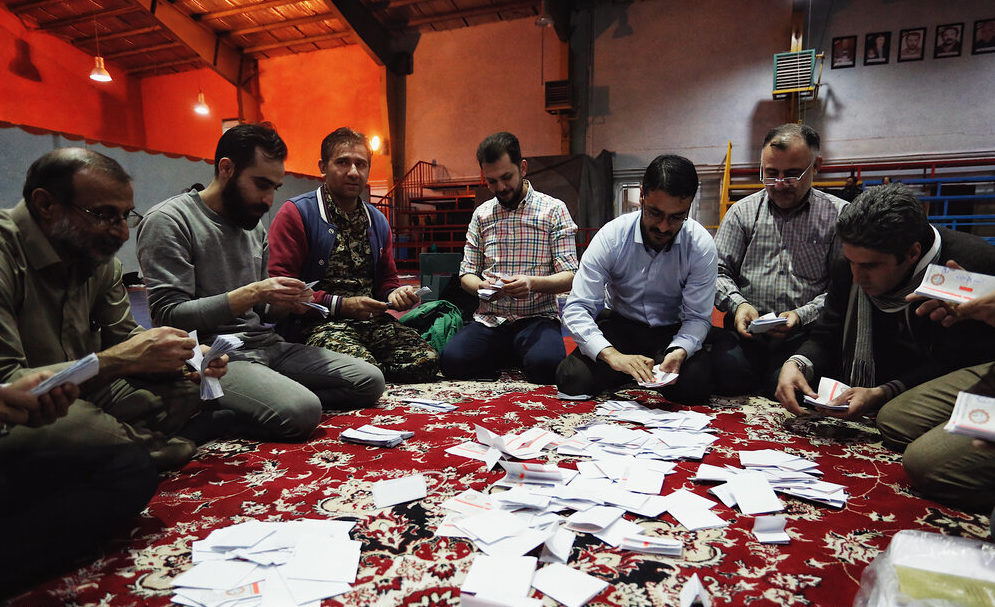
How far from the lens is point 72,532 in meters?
1.18

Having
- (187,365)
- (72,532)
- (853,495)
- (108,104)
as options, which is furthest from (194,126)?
(853,495)

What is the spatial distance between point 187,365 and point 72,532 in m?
0.79

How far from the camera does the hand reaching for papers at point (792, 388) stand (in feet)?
6.75

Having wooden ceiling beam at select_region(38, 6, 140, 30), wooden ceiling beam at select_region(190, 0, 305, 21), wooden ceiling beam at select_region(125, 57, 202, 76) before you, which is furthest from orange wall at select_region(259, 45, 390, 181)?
wooden ceiling beam at select_region(38, 6, 140, 30)

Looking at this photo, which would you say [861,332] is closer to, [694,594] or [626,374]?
[626,374]

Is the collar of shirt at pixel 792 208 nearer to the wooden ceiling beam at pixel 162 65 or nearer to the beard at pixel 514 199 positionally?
the beard at pixel 514 199

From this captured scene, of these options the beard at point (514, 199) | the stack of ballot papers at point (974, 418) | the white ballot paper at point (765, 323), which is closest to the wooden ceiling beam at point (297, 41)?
the beard at point (514, 199)

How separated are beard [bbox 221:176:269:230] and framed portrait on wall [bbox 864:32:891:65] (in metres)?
8.96

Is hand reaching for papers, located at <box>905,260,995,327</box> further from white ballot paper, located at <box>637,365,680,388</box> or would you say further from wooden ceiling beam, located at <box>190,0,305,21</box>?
wooden ceiling beam, located at <box>190,0,305,21</box>

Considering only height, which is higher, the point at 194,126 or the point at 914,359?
the point at 194,126

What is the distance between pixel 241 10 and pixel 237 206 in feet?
31.3

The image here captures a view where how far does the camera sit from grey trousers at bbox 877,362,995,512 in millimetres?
1446

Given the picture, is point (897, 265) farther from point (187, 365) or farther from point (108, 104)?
point (108, 104)

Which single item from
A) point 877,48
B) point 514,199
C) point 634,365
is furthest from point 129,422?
point 877,48
